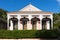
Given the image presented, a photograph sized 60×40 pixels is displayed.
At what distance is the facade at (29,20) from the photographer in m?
37.0

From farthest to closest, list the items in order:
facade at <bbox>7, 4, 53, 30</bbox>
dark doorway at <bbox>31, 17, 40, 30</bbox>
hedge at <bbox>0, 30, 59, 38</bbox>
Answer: dark doorway at <bbox>31, 17, 40, 30</bbox>
facade at <bbox>7, 4, 53, 30</bbox>
hedge at <bbox>0, 30, 59, 38</bbox>

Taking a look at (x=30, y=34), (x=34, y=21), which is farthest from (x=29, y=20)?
(x=30, y=34)

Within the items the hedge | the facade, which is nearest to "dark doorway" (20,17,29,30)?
the facade

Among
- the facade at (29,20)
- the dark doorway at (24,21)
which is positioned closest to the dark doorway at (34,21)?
the facade at (29,20)

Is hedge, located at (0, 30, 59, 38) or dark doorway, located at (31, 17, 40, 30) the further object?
dark doorway, located at (31, 17, 40, 30)

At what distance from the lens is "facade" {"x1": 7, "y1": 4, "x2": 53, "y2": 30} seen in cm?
3704

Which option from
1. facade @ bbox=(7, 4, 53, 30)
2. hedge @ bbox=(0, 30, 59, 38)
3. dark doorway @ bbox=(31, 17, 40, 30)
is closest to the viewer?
hedge @ bbox=(0, 30, 59, 38)

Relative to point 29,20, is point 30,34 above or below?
below

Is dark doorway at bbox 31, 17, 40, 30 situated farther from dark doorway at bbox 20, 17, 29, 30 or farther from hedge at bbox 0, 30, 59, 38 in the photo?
hedge at bbox 0, 30, 59, 38

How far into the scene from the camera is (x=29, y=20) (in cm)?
3734

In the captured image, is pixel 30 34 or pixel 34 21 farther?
pixel 34 21

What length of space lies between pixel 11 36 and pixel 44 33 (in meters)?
4.13

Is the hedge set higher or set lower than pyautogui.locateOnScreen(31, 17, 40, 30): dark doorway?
lower

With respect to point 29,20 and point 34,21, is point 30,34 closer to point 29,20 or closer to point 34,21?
point 29,20
